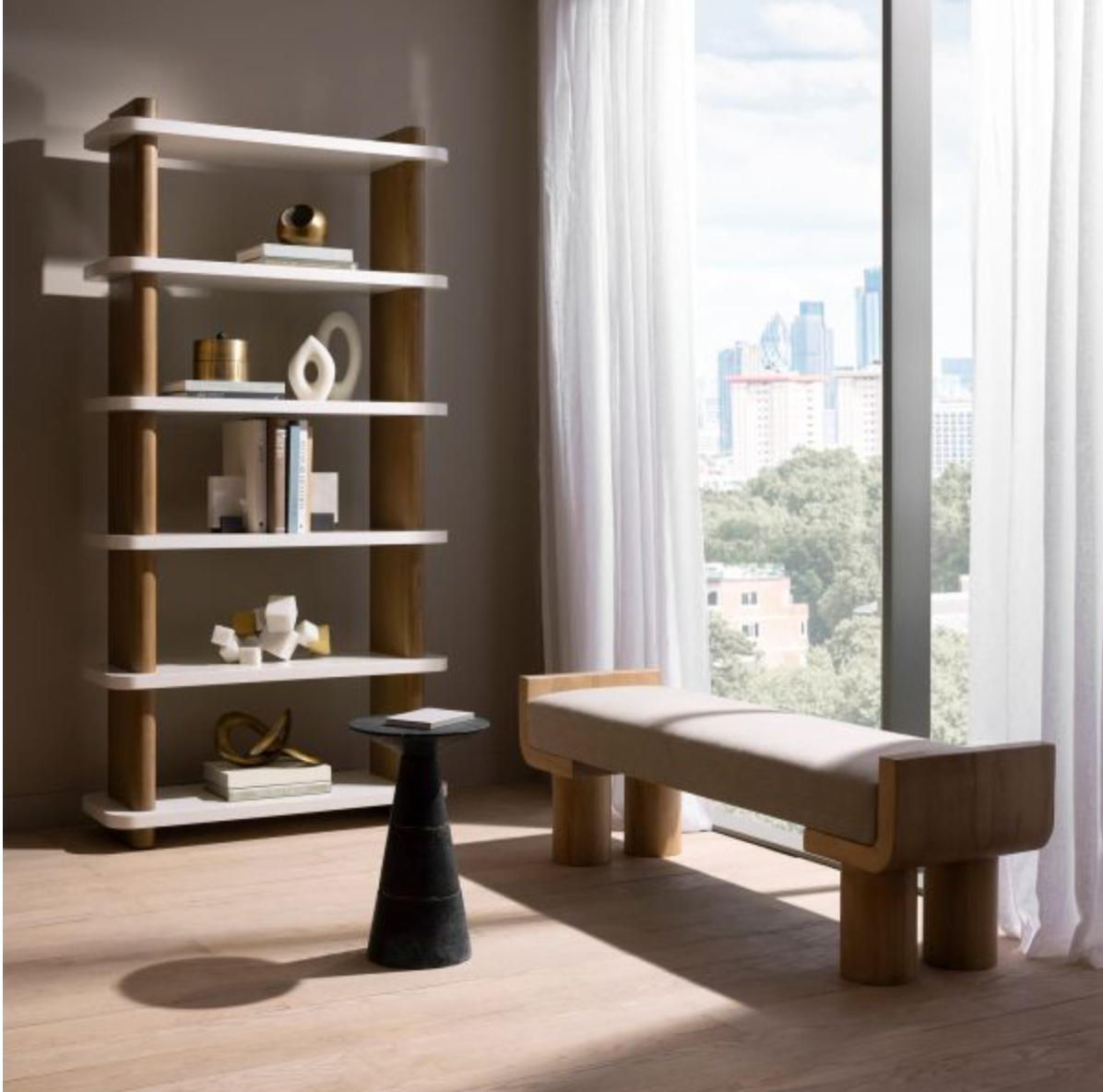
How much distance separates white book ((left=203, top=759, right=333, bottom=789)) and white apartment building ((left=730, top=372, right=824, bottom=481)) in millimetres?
2474

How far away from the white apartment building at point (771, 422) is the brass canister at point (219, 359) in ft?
8.10

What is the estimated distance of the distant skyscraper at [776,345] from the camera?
20.3ft

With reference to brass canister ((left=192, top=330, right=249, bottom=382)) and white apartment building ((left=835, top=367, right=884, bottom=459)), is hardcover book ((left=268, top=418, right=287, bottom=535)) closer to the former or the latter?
brass canister ((left=192, top=330, right=249, bottom=382))

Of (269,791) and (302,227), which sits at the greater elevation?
(302,227)

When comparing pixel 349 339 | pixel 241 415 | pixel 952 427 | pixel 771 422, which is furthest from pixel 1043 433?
pixel 771 422

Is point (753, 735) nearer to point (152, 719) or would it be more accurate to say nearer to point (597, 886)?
point (597, 886)

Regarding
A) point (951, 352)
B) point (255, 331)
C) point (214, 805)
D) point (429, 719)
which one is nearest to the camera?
point (429, 719)

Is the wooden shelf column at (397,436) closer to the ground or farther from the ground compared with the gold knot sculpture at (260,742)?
farther from the ground

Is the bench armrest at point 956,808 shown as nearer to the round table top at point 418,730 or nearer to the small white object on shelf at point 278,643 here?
the round table top at point 418,730

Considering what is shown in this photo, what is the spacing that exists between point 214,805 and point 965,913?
2.05m

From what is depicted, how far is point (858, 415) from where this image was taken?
6.02 m

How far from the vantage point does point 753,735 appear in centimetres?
302

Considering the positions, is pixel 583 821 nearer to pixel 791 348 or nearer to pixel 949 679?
pixel 949 679

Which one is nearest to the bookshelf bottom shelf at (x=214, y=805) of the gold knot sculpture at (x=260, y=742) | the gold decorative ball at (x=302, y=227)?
the gold knot sculpture at (x=260, y=742)
